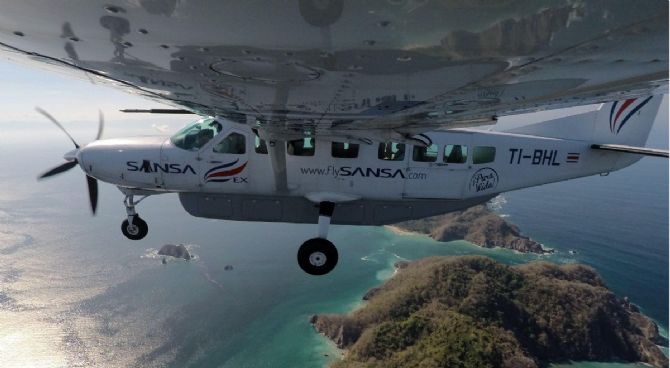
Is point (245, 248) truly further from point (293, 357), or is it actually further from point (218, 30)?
point (218, 30)

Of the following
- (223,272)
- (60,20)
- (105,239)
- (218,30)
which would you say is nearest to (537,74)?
(218,30)

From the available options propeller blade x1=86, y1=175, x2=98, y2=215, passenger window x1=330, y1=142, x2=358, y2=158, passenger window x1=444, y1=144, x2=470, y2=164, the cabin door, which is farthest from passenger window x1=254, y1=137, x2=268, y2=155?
propeller blade x1=86, y1=175, x2=98, y2=215

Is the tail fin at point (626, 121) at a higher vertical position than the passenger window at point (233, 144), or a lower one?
higher

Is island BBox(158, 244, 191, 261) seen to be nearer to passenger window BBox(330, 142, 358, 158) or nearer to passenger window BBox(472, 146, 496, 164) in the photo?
passenger window BBox(330, 142, 358, 158)

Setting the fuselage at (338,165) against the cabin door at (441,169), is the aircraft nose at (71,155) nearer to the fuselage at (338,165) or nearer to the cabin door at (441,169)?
the fuselage at (338,165)

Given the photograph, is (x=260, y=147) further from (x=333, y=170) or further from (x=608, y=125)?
(x=608, y=125)

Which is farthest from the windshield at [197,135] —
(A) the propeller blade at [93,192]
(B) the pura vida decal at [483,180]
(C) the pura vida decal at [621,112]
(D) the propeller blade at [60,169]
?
(C) the pura vida decal at [621,112]

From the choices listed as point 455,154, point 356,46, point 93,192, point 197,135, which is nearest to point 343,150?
point 455,154
